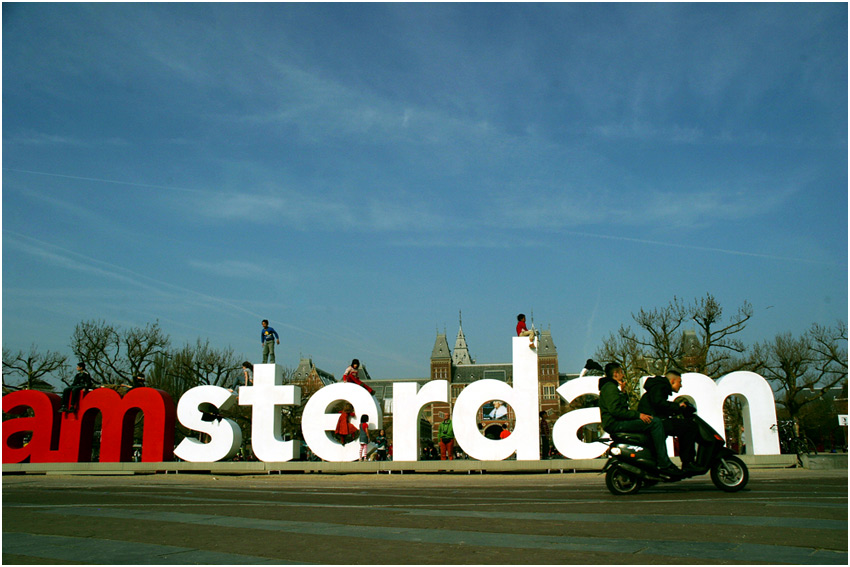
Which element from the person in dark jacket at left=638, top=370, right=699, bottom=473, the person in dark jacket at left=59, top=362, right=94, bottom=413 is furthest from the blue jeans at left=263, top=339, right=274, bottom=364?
the person in dark jacket at left=638, top=370, right=699, bottom=473

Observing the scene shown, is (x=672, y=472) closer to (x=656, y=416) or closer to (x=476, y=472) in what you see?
(x=656, y=416)

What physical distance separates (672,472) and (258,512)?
17.8ft

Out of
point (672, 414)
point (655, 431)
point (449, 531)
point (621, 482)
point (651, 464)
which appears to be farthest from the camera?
point (672, 414)

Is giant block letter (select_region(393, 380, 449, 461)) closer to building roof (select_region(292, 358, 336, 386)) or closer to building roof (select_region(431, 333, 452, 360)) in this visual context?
building roof (select_region(292, 358, 336, 386))

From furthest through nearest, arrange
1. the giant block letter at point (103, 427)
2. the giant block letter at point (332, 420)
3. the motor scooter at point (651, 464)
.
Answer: the giant block letter at point (103, 427) < the giant block letter at point (332, 420) < the motor scooter at point (651, 464)

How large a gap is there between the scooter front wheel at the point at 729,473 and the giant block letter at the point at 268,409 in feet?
44.3

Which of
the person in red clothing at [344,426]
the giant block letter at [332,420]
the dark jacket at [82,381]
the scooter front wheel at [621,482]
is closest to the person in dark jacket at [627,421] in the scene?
the scooter front wheel at [621,482]

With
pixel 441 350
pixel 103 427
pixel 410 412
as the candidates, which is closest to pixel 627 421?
pixel 410 412

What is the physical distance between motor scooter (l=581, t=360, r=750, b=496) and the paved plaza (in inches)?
8.9

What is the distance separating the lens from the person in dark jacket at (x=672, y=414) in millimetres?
8906

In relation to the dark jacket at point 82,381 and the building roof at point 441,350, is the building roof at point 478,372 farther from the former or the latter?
the dark jacket at point 82,381

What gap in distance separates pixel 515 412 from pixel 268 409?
7723 mm

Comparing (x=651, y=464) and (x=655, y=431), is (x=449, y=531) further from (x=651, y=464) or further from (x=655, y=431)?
(x=655, y=431)

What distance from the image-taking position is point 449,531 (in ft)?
18.0
